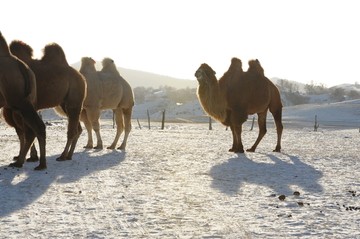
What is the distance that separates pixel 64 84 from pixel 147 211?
4764mm

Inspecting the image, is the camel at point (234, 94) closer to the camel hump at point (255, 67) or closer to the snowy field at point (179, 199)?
the camel hump at point (255, 67)

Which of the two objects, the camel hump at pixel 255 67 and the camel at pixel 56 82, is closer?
the camel at pixel 56 82

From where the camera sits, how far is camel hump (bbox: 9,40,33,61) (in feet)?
31.9

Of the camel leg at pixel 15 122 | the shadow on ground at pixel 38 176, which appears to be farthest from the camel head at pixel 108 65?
the camel leg at pixel 15 122

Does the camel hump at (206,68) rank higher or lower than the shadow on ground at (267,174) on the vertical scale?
higher

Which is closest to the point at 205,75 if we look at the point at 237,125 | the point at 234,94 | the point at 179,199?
the point at 234,94

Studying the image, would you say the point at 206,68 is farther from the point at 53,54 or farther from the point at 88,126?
the point at 53,54

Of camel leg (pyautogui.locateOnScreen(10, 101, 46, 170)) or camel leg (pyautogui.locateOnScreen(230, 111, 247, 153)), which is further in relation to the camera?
camel leg (pyautogui.locateOnScreen(230, 111, 247, 153))

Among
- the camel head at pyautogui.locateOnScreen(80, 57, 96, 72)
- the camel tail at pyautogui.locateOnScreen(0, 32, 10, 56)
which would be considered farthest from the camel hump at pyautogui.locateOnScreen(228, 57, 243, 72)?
the camel tail at pyautogui.locateOnScreen(0, 32, 10, 56)

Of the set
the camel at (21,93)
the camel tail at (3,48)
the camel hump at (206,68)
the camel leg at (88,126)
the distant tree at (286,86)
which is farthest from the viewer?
the distant tree at (286,86)

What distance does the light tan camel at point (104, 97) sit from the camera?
12.7m

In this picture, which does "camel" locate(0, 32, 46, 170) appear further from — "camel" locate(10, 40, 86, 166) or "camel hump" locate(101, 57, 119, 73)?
"camel hump" locate(101, 57, 119, 73)

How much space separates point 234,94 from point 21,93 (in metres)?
5.88

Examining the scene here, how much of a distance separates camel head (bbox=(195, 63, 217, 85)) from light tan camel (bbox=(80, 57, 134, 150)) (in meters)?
2.28
